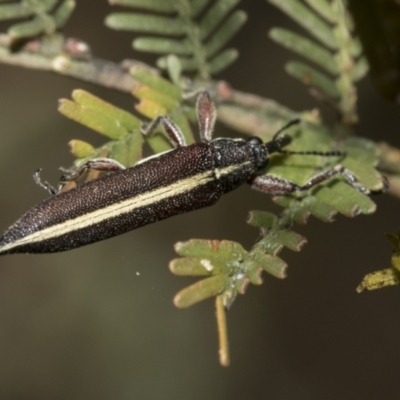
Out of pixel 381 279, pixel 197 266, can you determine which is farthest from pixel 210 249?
pixel 381 279

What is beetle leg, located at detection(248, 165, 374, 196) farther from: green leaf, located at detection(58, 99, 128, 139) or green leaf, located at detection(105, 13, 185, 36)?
green leaf, located at detection(105, 13, 185, 36)

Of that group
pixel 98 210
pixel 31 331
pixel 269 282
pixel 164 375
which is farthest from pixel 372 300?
pixel 98 210

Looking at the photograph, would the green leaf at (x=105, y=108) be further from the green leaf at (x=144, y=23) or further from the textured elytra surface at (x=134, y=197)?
the green leaf at (x=144, y=23)

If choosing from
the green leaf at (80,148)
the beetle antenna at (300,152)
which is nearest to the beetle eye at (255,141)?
the beetle antenna at (300,152)

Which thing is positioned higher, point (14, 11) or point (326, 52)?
point (14, 11)

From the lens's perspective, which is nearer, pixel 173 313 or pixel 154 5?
pixel 154 5

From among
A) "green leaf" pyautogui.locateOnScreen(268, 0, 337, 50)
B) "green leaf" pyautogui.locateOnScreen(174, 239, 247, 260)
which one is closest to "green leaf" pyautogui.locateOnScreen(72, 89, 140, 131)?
"green leaf" pyautogui.locateOnScreen(174, 239, 247, 260)

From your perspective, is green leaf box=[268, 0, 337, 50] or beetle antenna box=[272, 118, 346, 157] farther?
green leaf box=[268, 0, 337, 50]

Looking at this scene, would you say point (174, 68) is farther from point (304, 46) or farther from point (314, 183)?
point (314, 183)
